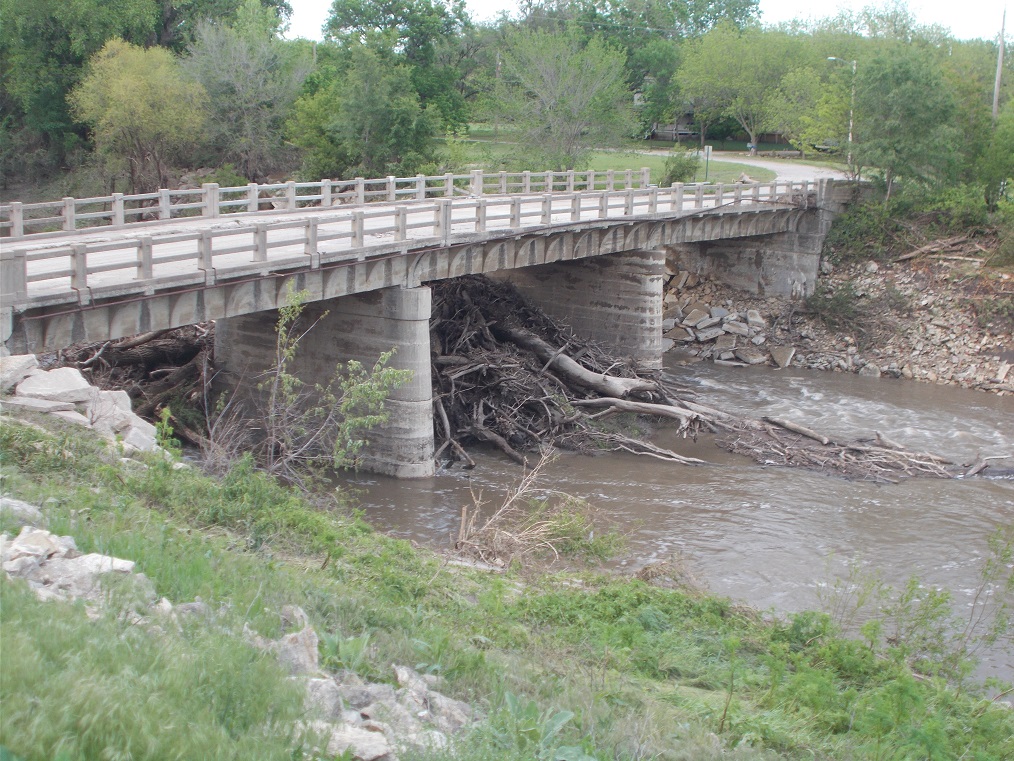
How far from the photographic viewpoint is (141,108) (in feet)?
153

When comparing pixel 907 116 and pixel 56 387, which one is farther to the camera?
pixel 907 116

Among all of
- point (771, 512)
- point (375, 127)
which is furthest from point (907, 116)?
point (771, 512)

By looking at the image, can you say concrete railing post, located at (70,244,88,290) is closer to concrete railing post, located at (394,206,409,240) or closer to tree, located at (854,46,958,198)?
concrete railing post, located at (394,206,409,240)

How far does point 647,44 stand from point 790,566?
226 feet

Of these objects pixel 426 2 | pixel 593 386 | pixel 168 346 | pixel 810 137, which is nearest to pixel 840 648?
pixel 593 386

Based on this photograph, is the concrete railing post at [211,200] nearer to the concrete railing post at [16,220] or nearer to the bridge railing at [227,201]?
the bridge railing at [227,201]

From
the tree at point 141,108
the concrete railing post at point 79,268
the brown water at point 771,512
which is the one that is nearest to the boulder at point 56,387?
the concrete railing post at point 79,268

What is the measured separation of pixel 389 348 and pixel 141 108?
3113 cm

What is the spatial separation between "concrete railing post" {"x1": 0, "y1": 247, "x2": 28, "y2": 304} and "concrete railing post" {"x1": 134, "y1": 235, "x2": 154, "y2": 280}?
1.95 m

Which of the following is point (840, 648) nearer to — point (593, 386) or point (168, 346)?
point (593, 386)

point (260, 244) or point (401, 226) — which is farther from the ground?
point (401, 226)

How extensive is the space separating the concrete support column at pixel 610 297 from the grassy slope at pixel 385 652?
18278mm

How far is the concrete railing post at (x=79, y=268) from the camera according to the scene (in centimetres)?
1434

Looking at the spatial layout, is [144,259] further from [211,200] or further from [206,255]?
[211,200]
